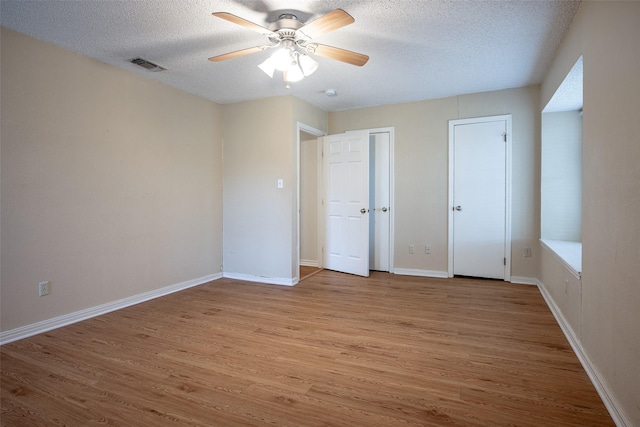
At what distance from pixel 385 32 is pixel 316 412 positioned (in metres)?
2.77

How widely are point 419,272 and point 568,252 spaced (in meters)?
1.94

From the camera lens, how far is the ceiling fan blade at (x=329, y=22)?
2.05 meters

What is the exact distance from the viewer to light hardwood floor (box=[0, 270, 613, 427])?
1.71 m

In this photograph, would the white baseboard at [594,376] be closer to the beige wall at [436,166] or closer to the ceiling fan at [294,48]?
the beige wall at [436,166]

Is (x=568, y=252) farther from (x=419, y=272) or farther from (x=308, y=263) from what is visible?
(x=308, y=263)

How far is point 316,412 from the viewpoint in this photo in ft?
5.65

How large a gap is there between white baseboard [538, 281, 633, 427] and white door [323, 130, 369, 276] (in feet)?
7.81

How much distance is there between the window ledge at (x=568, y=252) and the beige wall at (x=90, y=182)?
4.02 meters

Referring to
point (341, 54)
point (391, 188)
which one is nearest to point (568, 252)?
point (391, 188)

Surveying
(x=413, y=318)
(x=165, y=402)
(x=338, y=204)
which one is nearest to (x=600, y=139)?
(x=413, y=318)

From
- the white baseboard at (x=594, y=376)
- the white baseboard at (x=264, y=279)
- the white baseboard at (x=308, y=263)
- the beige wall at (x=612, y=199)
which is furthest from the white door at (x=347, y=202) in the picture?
the beige wall at (x=612, y=199)

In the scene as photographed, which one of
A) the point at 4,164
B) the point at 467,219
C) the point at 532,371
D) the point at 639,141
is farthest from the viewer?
the point at 467,219

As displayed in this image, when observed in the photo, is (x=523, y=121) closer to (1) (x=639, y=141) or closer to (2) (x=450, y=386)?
(1) (x=639, y=141)

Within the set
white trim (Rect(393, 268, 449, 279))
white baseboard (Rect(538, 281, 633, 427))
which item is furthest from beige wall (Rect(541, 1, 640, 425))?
white trim (Rect(393, 268, 449, 279))
